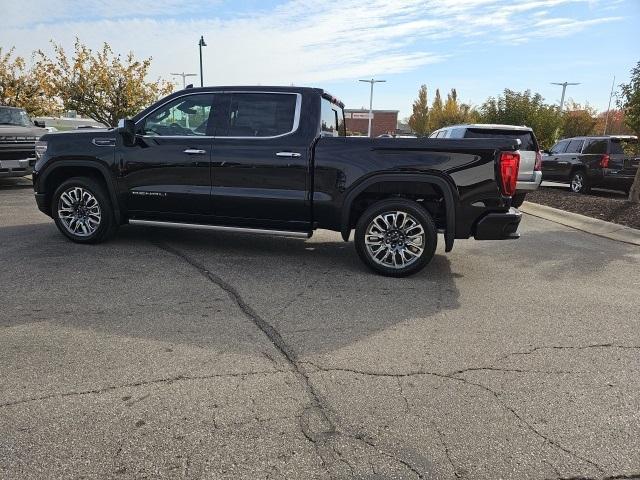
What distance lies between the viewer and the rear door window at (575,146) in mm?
14742

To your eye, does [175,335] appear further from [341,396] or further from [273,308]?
[341,396]

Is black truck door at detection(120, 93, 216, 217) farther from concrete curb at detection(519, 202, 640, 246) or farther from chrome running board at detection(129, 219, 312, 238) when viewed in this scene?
concrete curb at detection(519, 202, 640, 246)

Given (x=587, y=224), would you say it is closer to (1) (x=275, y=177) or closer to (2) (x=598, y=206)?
(2) (x=598, y=206)

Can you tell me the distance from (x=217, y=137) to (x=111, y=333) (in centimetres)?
284

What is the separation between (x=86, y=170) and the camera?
6500 millimetres

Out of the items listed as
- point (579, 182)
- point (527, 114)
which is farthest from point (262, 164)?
point (527, 114)

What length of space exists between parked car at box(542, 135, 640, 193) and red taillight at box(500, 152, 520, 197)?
29.6 ft

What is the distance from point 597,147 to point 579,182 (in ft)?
3.38

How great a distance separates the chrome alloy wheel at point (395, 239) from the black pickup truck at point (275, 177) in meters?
0.01

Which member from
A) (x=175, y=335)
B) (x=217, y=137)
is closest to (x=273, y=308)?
(x=175, y=335)

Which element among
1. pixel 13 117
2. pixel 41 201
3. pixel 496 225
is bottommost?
pixel 41 201

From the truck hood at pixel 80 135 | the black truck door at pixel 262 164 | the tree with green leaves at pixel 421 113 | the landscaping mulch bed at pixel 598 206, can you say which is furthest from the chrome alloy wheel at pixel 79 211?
the tree with green leaves at pixel 421 113

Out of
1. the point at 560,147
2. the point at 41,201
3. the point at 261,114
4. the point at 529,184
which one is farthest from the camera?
the point at 560,147

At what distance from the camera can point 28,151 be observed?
11766 mm
